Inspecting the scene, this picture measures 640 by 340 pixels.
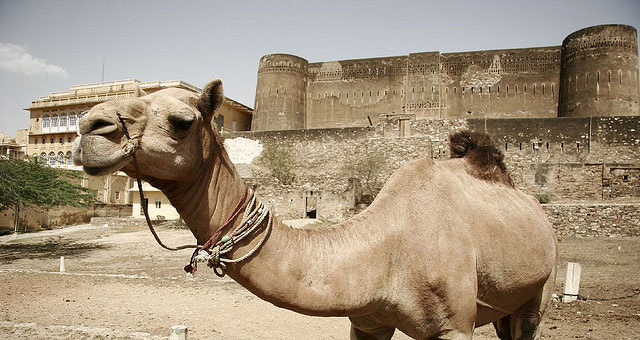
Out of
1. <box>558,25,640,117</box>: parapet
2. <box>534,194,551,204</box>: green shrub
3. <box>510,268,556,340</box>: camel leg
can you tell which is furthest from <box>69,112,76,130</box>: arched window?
<box>510,268,556,340</box>: camel leg

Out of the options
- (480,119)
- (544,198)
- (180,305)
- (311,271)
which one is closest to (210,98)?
(311,271)

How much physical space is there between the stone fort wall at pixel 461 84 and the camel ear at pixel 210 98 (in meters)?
42.3

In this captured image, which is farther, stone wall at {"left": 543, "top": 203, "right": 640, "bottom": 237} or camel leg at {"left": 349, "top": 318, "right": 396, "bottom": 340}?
stone wall at {"left": 543, "top": 203, "right": 640, "bottom": 237}

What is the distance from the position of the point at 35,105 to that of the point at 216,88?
55.7m

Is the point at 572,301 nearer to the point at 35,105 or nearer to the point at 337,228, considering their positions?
the point at 337,228

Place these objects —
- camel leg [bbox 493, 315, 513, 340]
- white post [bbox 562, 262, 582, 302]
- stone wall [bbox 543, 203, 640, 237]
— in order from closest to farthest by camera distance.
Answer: camel leg [bbox 493, 315, 513, 340] < white post [bbox 562, 262, 582, 302] < stone wall [bbox 543, 203, 640, 237]

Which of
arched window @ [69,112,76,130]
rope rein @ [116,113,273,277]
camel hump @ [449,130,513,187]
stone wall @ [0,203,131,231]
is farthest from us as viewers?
arched window @ [69,112,76,130]

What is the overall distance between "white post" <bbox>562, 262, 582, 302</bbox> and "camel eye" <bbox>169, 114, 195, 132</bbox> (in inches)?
336

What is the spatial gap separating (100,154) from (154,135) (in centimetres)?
24

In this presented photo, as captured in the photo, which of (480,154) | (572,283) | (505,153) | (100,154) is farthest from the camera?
(505,153)

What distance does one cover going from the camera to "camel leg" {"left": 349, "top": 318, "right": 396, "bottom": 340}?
298 centimetres

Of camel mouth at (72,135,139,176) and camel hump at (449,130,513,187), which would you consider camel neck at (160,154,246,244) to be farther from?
camel hump at (449,130,513,187)

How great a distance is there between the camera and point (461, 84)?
45062mm

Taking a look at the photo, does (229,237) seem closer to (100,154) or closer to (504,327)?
(100,154)
